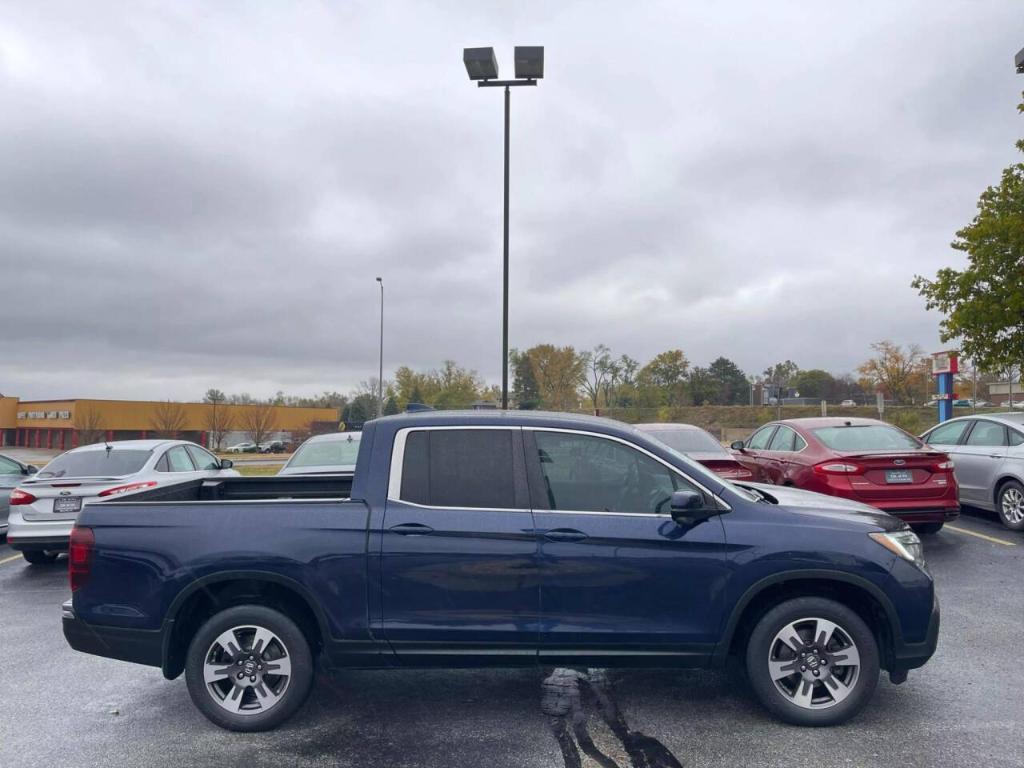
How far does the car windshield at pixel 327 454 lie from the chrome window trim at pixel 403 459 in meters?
5.78

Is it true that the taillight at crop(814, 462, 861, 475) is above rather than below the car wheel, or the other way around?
above

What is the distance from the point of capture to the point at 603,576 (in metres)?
4.38

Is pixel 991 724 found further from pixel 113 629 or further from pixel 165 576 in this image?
pixel 113 629

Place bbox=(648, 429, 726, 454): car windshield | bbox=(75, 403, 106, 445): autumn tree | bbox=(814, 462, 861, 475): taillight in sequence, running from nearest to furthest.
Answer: bbox=(814, 462, 861, 475): taillight < bbox=(648, 429, 726, 454): car windshield < bbox=(75, 403, 106, 445): autumn tree

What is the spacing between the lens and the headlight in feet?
14.8

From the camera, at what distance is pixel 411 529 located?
444 centimetres

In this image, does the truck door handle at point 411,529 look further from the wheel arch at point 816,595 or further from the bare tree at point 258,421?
the bare tree at point 258,421

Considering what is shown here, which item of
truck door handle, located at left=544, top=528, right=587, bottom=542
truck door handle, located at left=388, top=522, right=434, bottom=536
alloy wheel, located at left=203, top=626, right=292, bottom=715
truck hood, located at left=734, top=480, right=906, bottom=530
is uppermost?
truck hood, located at left=734, top=480, right=906, bottom=530

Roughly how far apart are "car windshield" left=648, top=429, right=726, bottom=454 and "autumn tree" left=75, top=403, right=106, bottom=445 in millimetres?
52672

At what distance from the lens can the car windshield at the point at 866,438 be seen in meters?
9.73

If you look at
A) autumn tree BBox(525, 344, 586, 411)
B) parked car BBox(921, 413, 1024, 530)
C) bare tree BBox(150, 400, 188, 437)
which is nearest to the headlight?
parked car BBox(921, 413, 1024, 530)

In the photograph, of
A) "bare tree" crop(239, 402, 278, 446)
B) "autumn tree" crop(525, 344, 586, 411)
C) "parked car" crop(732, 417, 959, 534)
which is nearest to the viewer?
"parked car" crop(732, 417, 959, 534)

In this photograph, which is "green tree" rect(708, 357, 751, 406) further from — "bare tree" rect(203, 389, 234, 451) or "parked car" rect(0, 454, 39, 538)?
"parked car" rect(0, 454, 39, 538)

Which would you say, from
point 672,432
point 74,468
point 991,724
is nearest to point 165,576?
point 991,724
